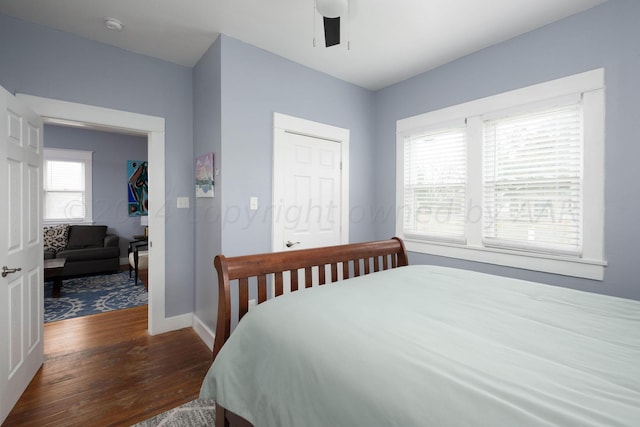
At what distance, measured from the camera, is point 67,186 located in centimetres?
537

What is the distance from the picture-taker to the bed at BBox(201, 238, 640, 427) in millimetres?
670

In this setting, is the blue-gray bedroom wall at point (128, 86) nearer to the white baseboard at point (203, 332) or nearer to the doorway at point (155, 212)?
the doorway at point (155, 212)

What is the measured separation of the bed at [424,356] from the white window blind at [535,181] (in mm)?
1011

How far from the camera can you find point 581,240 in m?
2.16

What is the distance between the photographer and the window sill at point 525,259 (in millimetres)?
2105

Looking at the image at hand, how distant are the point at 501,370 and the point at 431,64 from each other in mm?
2974

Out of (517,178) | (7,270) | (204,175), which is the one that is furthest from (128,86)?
(517,178)

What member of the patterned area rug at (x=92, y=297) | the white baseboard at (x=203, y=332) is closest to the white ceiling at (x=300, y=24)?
the white baseboard at (x=203, y=332)

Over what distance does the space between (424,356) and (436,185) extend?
2.52 meters

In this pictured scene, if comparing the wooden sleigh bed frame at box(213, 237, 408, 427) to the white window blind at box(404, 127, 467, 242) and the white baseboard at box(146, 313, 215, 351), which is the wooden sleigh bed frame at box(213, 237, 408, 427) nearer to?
the white window blind at box(404, 127, 467, 242)

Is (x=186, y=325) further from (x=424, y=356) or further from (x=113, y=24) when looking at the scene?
(x=424, y=356)

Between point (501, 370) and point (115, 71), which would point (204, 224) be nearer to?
point (115, 71)

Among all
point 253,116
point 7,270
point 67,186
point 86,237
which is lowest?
point 86,237

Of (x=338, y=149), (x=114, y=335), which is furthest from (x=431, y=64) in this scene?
(x=114, y=335)
